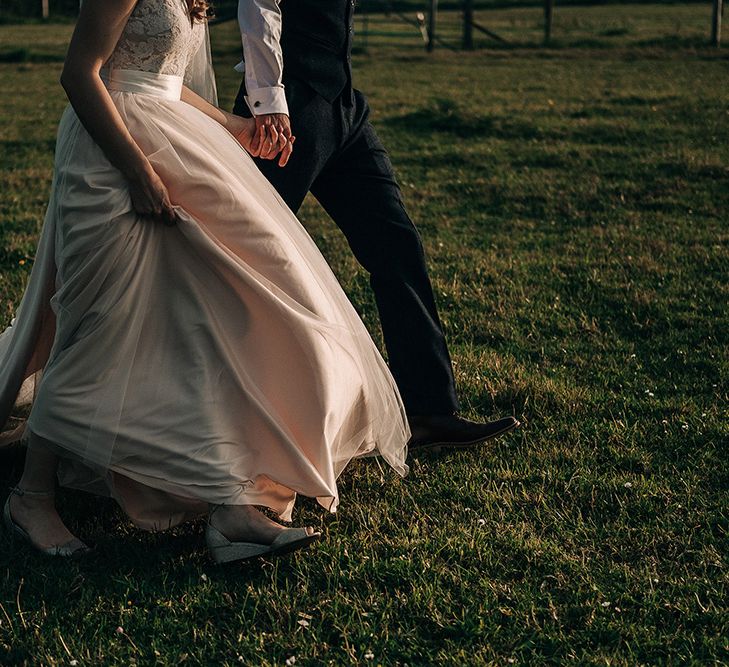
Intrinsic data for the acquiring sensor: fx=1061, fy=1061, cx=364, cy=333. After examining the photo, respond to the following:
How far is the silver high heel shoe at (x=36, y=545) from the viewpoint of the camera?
341cm

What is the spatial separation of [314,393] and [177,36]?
1222mm

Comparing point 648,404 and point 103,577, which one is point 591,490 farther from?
point 103,577

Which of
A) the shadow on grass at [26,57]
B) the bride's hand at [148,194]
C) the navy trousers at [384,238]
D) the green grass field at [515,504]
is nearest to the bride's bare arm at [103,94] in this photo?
the bride's hand at [148,194]

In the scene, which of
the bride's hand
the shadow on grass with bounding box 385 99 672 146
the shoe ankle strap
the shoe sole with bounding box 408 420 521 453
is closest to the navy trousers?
the shoe sole with bounding box 408 420 521 453

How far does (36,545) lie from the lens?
3.43 meters

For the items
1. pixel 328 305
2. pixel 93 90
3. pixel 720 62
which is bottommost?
pixel 720 62

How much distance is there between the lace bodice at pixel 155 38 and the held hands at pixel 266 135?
0.42 m

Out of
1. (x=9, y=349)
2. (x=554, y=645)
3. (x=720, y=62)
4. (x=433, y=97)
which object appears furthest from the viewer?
(x=720, y=62)

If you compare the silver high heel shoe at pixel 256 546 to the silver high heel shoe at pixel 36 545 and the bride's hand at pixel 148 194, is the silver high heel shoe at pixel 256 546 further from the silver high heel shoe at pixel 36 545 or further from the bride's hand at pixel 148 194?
the bride's hand at pixel 148 194

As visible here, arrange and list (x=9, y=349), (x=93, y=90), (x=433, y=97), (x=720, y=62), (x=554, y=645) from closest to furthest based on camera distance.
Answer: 1. (x=554, y=645)
2. (x=93, y=90)
3. (x=9, y=349)
4. (x=433, y=97)
5. (x=720, y=62)

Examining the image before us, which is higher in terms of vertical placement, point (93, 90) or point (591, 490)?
point (93, 90)

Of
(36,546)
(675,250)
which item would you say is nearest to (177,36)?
(36,546)

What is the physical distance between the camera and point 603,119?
1262cm

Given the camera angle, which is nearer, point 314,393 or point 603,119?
point 314,393
